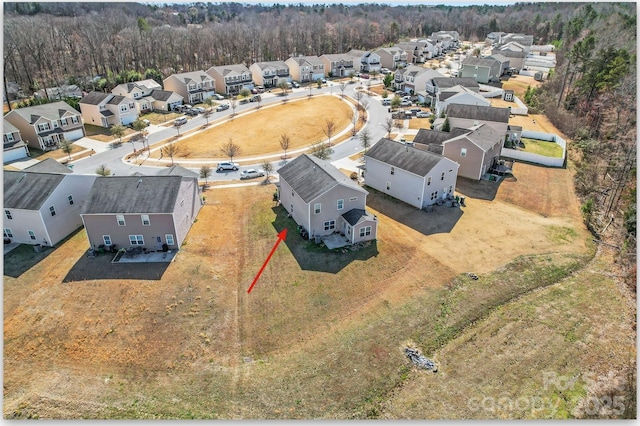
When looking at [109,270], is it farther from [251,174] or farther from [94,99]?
[94,99]

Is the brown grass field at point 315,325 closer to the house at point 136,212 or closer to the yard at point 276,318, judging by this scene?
the yard at point 276,318

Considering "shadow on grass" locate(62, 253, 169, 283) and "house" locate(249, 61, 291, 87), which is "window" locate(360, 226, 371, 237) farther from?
"house" locate(249, 61, 291, 87)

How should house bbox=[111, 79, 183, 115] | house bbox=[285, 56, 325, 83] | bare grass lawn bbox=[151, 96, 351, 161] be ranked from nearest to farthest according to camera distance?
bare grass lawn bbox=[151, 96, 351, 161] < house bbox=[111, 79, 183, 115] < house bbox=[285, 56, 325, 83]

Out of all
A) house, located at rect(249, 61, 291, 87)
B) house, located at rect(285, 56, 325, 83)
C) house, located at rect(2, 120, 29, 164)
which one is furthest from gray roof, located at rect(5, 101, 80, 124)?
house, located at rect(285, 56, 325, 83)

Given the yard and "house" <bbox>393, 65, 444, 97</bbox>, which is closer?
the yard

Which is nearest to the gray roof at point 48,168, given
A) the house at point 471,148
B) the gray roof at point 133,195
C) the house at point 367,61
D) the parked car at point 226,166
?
the gray roof at point 133,195

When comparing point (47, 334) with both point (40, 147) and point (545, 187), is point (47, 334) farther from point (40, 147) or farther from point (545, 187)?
point (545, 187)

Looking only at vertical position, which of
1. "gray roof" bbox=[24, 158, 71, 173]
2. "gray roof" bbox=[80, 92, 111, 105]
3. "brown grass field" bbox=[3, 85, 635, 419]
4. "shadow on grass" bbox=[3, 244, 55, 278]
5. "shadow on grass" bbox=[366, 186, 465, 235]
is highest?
"gray roof" bbox=[80, 92, 111, 105]

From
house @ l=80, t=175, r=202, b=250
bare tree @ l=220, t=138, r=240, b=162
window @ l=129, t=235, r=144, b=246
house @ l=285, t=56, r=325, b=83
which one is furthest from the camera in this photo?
house @ l=285, t=56, r=325, b=83
